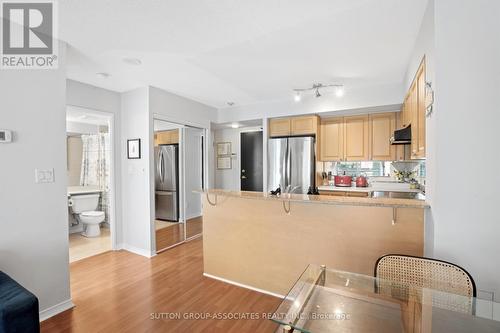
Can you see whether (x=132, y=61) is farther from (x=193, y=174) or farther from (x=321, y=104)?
(x=321, y=104)

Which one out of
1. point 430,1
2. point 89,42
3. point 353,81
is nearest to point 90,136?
point 89,42

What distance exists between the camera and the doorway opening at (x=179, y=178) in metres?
4.08

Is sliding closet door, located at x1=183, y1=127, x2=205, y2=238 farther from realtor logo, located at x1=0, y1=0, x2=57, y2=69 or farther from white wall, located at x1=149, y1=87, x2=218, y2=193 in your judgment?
realtor logo, located at x1=0, y1=0, x2=57, y2=69

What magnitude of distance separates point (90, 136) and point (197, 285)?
4115 millimetres

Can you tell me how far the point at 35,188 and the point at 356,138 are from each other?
14.1ft

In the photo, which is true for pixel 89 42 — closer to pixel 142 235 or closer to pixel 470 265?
pixel 142 235

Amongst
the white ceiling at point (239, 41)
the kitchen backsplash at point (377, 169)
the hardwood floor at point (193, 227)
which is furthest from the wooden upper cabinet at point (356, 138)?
the hardwood floor at point (193, 227)

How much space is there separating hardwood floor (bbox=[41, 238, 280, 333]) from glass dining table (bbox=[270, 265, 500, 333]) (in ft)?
2.43

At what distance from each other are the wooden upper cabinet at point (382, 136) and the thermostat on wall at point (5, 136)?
14.7 feet

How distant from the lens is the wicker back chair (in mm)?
1295

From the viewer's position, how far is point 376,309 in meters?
1.40

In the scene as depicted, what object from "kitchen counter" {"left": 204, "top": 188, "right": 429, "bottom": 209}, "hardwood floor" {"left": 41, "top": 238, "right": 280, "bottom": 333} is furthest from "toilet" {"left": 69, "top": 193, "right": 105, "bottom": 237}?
"kitchen counter" {"left": 204, "top": 188, "right": 429, "bottom": 209}

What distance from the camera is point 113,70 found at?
2.84 metres

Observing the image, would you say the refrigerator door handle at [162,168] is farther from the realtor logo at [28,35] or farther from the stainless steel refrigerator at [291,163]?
the realtor logo at [28,35]
